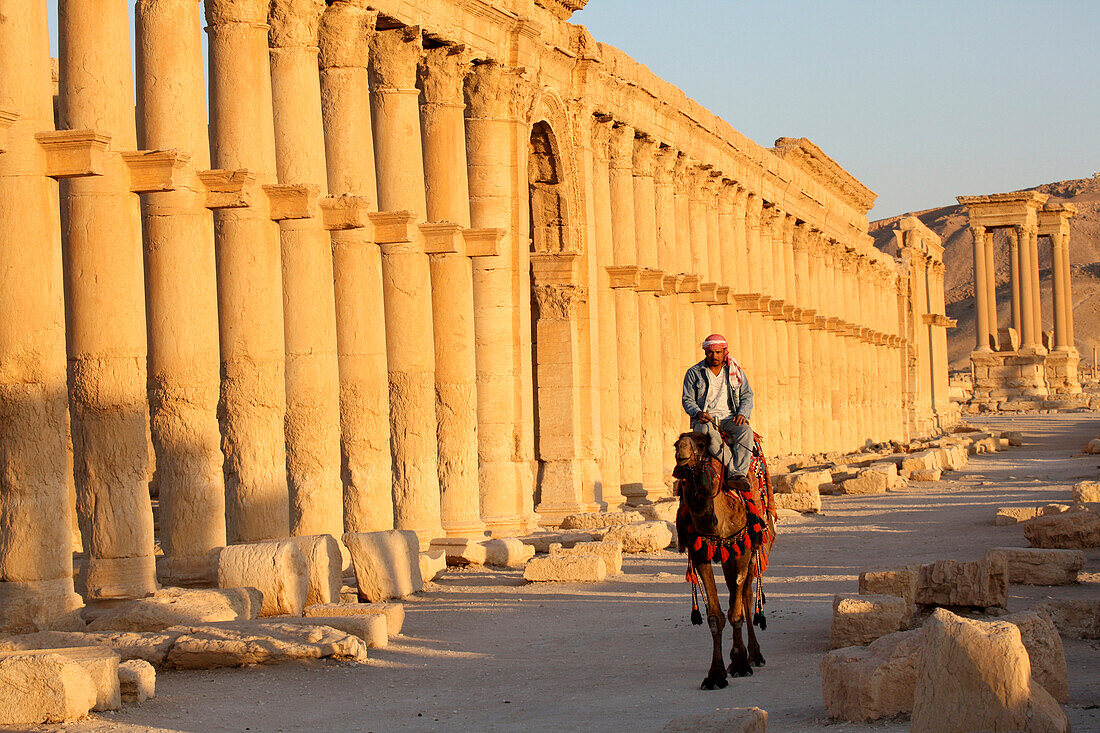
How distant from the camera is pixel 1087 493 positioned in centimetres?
A: 2505

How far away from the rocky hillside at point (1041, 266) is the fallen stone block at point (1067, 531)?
11288cm

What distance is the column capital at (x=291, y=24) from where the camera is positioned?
62.7 feet

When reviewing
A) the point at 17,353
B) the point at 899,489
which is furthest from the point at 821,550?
the point at 899,489

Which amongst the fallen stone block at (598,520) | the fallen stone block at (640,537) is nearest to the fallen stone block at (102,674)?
the fallen stone block at (640,537)

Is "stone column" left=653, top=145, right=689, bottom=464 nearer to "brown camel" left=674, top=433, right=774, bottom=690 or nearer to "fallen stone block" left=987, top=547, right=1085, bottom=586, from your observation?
"fallen stone block" left=987, top=547, right=1085, bottom=586

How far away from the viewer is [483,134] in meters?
25.2

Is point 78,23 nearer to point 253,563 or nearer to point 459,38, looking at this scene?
point 253,563

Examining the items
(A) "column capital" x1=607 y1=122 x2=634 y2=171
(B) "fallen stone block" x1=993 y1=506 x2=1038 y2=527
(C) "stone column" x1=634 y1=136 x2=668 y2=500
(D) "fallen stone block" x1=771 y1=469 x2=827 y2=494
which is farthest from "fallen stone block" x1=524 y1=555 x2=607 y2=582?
(A) "column capital" x1=607 y1=122 x2=634 y2=171

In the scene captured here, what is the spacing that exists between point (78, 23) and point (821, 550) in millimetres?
12463

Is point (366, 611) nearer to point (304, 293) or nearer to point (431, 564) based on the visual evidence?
point (431, 564)

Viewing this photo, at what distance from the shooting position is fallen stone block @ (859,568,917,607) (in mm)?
13469

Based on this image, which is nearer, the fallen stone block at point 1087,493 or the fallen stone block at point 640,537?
the fallen stone block at point 640,537

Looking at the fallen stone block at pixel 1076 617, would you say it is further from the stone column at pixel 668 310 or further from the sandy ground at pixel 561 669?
the stone column at pixel 668 310

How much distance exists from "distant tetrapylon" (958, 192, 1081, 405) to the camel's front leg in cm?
8368
